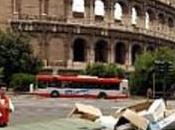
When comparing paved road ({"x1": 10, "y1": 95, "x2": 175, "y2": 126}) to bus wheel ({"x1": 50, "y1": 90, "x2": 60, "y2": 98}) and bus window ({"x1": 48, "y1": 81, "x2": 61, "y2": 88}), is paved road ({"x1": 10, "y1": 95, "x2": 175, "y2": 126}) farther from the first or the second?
bus wheel ({"x1": 50, "y1": 90, "x2": 60, "y2": 98})

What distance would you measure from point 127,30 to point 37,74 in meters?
15.5

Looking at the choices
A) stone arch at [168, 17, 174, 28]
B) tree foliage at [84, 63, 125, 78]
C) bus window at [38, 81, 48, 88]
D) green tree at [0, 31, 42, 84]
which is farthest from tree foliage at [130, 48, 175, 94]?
stone arch at [168, 17, 174, 28]

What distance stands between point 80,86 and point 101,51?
16.6 m

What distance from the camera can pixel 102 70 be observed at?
78000mm

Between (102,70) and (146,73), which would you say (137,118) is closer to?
(146,73)

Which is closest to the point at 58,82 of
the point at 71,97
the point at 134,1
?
the point at 71,97

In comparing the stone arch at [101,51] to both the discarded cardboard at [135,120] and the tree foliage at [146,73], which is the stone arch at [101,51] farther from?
the discarded cardboard at [135,120]

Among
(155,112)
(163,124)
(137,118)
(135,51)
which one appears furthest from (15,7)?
(163,124)

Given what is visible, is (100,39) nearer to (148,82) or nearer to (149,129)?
(148,82)

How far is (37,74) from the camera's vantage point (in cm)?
7575

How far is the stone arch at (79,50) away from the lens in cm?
8316

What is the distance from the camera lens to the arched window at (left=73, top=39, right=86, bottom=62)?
83.4 m

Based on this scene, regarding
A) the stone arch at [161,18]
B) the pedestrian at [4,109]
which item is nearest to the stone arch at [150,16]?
the stone arch at [161,18]

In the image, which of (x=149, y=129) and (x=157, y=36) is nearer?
(x=149, y=129)
